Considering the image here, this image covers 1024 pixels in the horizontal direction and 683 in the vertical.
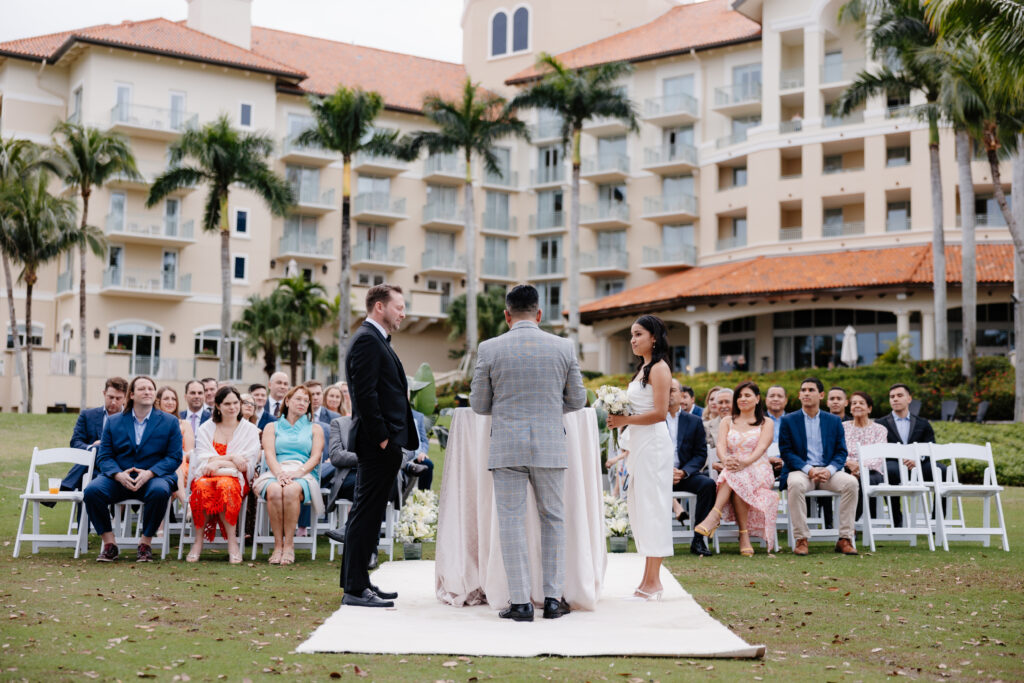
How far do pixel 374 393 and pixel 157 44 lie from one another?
143ft

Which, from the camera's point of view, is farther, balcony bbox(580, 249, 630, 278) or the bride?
balcony bbox(580, 249, 630, 278)

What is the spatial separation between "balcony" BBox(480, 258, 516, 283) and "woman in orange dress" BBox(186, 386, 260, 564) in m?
43.9

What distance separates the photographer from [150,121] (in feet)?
151

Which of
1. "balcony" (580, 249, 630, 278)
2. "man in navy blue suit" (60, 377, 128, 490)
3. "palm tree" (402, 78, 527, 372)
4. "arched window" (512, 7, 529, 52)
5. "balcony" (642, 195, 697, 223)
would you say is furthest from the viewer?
"arched window" (512, 7, 529, 52)

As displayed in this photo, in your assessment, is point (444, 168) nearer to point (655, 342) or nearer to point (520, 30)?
point (520, 30)

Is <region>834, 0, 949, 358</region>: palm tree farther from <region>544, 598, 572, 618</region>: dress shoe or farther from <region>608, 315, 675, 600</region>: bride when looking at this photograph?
<region>544, 598, 572, 618</region>: dress shoe

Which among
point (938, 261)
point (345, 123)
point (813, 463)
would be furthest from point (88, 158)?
point (813, 463)

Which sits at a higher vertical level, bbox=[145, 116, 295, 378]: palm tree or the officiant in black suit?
bbox=[145, 116, 295, 378]: palm tree

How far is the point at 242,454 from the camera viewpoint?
10859 mm

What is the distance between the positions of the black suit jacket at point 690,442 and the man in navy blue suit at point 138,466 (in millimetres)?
5189

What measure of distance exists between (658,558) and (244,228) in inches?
1709

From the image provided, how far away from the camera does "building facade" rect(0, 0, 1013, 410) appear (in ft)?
139

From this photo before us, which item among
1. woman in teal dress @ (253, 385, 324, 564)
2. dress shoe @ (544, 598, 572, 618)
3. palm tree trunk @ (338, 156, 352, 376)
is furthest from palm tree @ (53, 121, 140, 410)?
dress shoe @ (544, 598, 572, 618)

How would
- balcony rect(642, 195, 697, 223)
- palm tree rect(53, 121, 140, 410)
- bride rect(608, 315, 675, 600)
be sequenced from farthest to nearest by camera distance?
balcony rect(642, 195, 697, 223) < palm tree rect(53, 121, 140, 410) < bride rect(608, 315, 675, 600)
